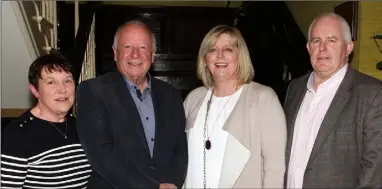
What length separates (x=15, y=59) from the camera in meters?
A: 3.53

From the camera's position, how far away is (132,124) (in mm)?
2348

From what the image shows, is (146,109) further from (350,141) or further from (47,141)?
(350,141)

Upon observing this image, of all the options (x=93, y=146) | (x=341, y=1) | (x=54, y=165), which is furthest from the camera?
(x=341, y=1)

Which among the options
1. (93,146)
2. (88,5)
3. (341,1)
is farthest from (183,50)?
(93,146)

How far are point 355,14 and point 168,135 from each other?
6.14 ft

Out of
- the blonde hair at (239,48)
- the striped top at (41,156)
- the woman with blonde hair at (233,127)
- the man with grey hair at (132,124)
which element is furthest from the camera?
the blonde hair at (239,48)

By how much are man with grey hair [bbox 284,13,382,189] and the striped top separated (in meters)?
1.08

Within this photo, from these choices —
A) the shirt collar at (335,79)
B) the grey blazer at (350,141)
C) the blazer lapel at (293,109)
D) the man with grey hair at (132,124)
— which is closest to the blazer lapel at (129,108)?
the man with grey hair at (132,124)

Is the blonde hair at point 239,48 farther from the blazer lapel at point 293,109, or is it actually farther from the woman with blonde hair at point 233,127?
the blazer lapel at point 293,109

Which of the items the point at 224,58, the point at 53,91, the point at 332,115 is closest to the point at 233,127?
the point at 224,58

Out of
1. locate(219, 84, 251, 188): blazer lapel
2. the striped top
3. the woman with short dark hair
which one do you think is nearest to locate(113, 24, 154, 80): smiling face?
the woman with short dark hair

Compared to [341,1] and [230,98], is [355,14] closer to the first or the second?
[341,1]

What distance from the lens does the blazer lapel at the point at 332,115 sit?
2.29 m

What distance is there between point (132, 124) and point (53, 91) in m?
0.42
